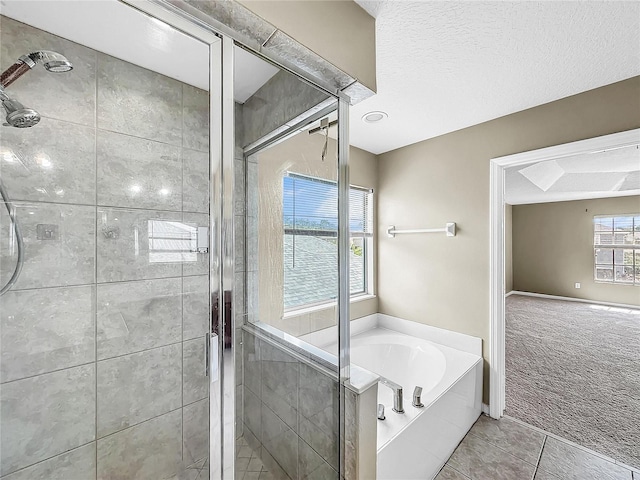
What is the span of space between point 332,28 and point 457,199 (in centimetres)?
180

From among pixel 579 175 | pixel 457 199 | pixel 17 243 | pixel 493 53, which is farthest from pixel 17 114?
pixel 579 175

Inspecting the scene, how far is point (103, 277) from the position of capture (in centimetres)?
130

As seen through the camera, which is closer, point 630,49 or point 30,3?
point 30,3

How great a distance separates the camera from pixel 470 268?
230 centimetres

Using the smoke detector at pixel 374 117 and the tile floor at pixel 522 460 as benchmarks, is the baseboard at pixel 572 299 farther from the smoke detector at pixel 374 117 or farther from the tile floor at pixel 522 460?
the smoke detector at pixel 374 117

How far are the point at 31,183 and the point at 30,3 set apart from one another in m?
0.65

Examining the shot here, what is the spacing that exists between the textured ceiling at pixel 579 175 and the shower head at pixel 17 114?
10.9 feet

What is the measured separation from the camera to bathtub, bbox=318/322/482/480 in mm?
1437

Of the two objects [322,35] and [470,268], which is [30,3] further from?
[470,268]

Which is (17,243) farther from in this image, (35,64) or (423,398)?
(423,398)

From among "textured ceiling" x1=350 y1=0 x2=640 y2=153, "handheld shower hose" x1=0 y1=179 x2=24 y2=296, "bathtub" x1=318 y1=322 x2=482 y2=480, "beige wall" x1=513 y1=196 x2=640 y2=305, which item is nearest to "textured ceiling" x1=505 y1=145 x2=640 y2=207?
"beige wall" x1=513 y1=196 x2=640 y2=305

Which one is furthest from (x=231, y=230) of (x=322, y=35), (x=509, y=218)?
(x=509, y=218)

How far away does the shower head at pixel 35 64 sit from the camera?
3.44ft

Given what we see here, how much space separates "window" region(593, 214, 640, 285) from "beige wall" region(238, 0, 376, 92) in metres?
7.67
